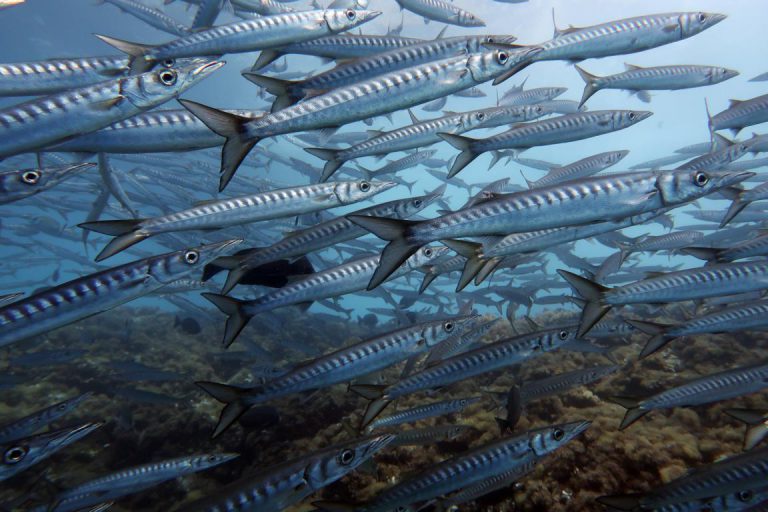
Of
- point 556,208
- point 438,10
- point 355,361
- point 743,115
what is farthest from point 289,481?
point 438,10

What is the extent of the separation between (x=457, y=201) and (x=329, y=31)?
4472 inches

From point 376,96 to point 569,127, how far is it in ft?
10.7

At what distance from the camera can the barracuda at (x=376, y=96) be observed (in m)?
3.43

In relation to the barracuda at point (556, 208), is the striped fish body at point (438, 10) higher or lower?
higher

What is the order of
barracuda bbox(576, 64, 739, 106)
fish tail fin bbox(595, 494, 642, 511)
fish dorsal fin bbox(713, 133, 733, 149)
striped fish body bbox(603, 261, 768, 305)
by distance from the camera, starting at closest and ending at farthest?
fish tail fin bbox(595, 494, 642, 511) < striped fish body bbox(603, 261, 768, 305) < barracuda bbox(576, 64, 739, 106) < fish dorsal fin bbox(713, 133, 733, 149)

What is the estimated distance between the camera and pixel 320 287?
462 cm

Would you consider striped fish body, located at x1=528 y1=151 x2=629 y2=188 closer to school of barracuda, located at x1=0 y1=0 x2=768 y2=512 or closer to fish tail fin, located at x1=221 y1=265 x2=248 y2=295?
school of barracuda, located at x1=0 y1=0 x2=768 y2=512

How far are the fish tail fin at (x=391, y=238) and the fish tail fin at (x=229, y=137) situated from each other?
3.79 feet

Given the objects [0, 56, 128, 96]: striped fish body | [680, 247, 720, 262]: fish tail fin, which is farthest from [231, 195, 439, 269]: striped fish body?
[680, 247, 720, 262]: fish tail fin

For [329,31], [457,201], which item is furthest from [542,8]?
[457,201]

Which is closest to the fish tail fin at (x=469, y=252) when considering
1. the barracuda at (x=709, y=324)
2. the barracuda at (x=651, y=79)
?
the barracuda at (x=709, y=324)

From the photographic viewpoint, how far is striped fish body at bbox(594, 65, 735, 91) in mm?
5406

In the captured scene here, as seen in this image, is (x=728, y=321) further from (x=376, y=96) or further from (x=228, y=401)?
(x=228, y=401)

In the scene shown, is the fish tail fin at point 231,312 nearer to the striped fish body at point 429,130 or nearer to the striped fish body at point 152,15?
the striped fish body at point 429,130
